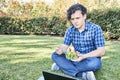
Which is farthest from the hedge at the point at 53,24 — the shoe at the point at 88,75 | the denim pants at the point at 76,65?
the shoe at the point at 88,75

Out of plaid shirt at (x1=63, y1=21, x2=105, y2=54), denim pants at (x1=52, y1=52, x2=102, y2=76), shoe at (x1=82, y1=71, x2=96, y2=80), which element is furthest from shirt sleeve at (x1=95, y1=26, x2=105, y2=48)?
shoe at (x1=82, y1=71, x2=96, y2=80)

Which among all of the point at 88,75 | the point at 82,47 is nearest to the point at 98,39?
the point at 82,47

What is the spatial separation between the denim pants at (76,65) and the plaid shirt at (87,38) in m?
0.25

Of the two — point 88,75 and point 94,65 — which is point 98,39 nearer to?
point 94,65

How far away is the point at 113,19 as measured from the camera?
36.3 ft

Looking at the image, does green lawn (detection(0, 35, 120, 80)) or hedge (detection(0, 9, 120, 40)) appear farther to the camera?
hedge (detection(0, 9, 120, 40))

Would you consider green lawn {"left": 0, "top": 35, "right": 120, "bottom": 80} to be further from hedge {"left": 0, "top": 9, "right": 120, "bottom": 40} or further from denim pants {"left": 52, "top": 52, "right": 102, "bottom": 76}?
hedge {"left": 0, "top": 9, "right": 120, "bottom": 40}

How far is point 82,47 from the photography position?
441 centimetres

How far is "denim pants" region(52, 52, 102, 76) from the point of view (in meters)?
4.11

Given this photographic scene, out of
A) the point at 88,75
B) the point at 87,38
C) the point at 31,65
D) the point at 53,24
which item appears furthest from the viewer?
the point at 53,24

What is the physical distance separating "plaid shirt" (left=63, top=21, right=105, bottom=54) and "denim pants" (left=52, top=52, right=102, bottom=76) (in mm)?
253

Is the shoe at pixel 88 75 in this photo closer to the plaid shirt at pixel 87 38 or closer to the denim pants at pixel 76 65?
the denim pants at pixel 76 65

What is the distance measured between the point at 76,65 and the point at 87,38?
453 mm

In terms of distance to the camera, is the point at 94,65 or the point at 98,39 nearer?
the point at 94,65
